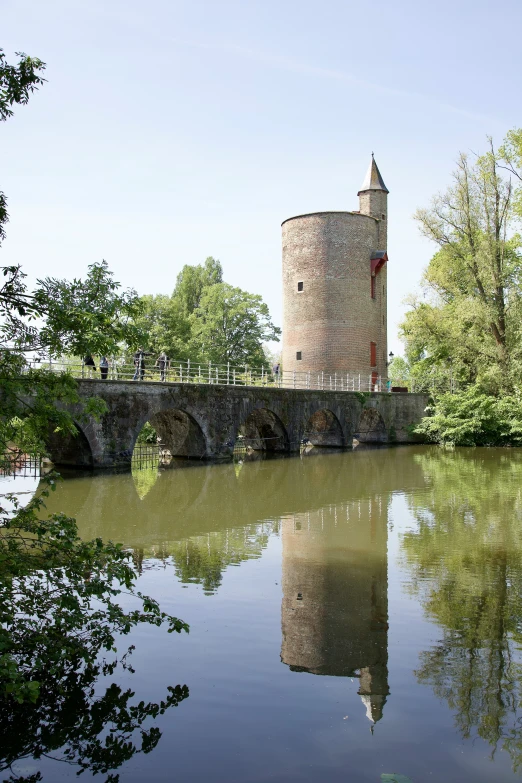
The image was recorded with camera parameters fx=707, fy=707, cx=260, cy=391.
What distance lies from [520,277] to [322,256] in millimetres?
8766

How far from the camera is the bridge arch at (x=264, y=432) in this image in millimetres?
26109

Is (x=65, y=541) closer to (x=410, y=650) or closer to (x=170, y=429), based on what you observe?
(x=410, y=650)

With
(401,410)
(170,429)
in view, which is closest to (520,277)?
(401,410)

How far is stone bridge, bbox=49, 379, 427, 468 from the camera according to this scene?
18625 mm

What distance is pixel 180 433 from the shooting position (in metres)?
23.2

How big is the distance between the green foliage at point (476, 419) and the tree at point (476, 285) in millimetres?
813

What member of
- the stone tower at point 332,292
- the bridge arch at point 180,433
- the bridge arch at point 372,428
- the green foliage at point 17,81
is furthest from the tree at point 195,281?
the green foliage at point 17,81

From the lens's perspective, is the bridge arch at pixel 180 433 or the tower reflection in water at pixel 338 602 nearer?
the tower reflection in water at pixel 338 602

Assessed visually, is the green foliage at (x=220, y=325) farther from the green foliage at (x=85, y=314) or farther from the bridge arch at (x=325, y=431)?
the green foliage at (x=85, y=314)

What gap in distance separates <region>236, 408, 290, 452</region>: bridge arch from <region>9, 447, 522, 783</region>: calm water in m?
11.5

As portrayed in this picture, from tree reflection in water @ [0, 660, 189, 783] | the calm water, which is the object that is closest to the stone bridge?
the calm water

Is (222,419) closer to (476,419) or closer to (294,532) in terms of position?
(294,532)

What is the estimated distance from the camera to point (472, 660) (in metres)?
6.01

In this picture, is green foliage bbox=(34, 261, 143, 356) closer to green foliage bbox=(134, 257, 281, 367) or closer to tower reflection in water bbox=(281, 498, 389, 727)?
tower reflection in water bbox=(281, 498, 389, 727)
